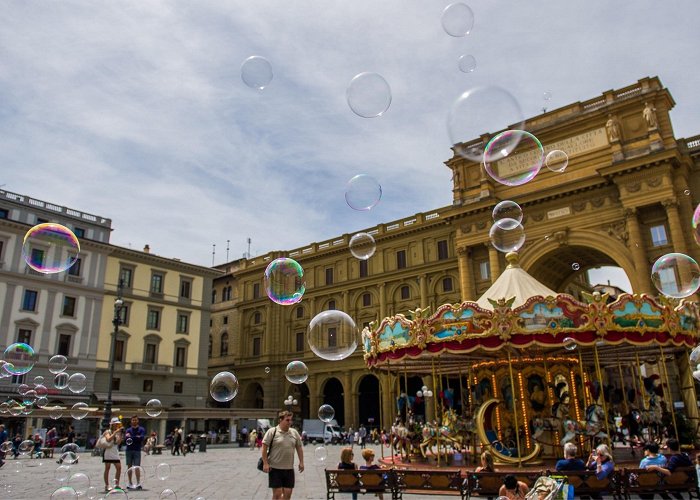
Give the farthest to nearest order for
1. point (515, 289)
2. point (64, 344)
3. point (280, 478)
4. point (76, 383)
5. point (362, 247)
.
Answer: point (64, 344) → point (76, 383) → point (362, 247) → point (515, 289) → point (280, 478)

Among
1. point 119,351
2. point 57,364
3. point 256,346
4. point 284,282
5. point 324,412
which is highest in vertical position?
point 256,346

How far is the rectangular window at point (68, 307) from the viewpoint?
34781mm

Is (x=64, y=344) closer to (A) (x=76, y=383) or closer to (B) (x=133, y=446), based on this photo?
(A) (x=76, y=383)

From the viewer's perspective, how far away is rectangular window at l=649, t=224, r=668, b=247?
26.6m

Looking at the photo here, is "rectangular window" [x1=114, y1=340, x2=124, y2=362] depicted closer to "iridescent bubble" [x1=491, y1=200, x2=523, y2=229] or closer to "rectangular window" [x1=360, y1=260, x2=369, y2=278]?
"rectangular window" [x1=360, y1=260, x2=369, y2=278]

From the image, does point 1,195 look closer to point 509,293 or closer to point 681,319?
point 509,293

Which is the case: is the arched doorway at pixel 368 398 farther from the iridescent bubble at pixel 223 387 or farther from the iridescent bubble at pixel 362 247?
the iridescent bubble at pixel 223 387

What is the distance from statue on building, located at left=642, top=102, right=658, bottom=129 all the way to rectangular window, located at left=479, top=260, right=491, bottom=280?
451 inches

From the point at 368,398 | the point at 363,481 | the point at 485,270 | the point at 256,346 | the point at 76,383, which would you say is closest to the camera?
the point at 363,481

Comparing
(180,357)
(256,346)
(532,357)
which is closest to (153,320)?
(180,357)

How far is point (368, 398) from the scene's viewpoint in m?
41.7

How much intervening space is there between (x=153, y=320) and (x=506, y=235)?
102ft

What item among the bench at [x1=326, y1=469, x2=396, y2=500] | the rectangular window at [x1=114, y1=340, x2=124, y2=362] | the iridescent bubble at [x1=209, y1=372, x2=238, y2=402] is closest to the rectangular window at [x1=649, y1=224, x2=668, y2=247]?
the iridescent bubble at [x1=209, y1=372, x2=238, y2=402]

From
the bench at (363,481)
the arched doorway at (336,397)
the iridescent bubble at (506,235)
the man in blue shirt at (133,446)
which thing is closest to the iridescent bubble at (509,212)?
the iridescent bubble at (506,235)
